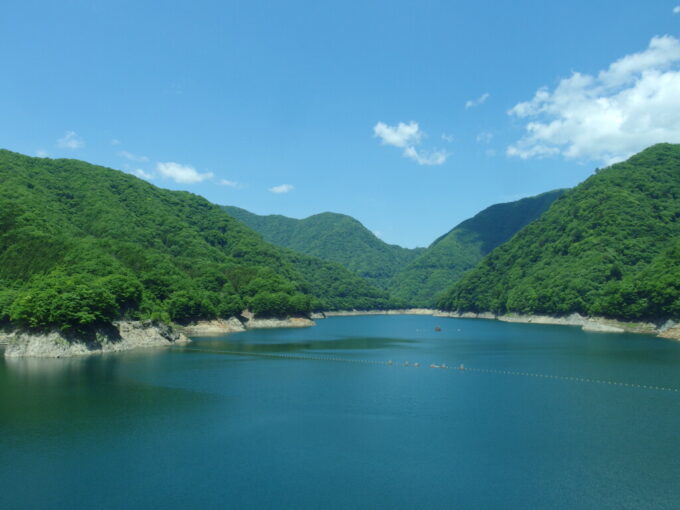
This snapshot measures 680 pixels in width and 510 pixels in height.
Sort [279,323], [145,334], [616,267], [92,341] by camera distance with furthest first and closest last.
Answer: [616,267] < [279,323] < [145,334] < [92,341]

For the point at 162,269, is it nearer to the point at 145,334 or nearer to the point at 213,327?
the point at 213,327

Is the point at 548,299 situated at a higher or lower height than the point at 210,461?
higher

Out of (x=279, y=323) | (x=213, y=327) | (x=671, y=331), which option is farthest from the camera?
(x=279, y=323)

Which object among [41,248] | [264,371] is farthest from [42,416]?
[41,248]

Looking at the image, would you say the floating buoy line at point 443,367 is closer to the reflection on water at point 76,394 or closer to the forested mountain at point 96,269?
the forested mountain at point 96,269

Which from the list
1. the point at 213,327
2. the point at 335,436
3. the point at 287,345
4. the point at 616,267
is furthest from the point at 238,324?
the point at 616,267

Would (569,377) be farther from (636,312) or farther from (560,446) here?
(636,312)

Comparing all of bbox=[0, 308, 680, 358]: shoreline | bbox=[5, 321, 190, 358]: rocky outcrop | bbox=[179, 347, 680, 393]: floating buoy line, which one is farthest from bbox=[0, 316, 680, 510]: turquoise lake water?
bbox=[0, 308, 680, 358]: shoreline
